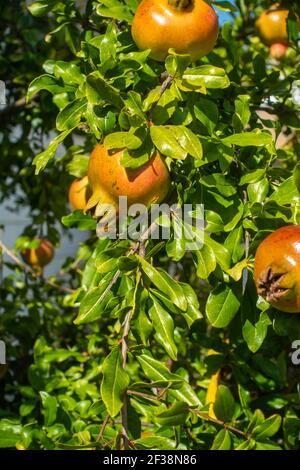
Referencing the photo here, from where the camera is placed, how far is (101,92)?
0.95 m

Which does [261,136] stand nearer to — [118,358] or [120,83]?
[120,83]

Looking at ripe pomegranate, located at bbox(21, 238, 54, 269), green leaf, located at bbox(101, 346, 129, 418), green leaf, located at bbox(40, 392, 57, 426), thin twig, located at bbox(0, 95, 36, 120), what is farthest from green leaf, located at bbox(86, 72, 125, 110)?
ripe pomegranate, located at bbox(21, 238, 54, 269)

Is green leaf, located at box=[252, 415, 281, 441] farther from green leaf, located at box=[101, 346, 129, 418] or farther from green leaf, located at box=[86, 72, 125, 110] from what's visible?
green leaf, located at box=[86, 72, 125, 110]

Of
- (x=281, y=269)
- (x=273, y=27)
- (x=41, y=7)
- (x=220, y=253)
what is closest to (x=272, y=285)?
(x=281, y=269)

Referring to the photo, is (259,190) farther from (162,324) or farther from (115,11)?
(115,11)

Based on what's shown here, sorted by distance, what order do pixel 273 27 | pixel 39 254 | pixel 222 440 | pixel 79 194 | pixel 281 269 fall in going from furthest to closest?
1. pixel 39 254
2. pixel 273 27
3. pixel 79 194
4. pixel 222 440
5. pixel 281 269

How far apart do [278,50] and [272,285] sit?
134cm

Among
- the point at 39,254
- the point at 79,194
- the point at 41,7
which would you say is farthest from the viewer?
the point at 39,254

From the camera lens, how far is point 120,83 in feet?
3.36

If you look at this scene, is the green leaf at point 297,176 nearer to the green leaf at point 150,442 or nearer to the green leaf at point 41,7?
the green leaf at point 150,442

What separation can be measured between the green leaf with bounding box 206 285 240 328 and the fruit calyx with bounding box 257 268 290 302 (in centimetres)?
16

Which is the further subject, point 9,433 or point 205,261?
point 9,433
